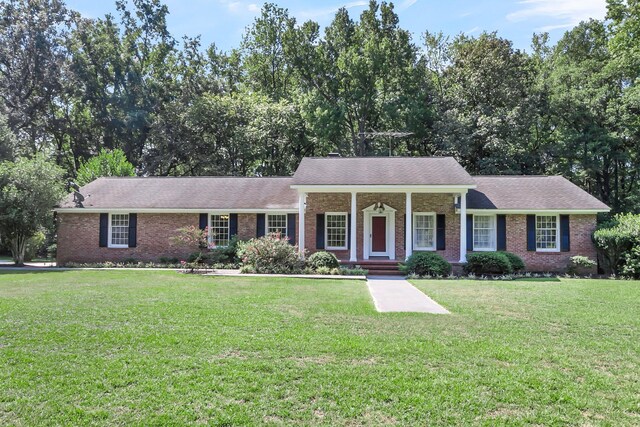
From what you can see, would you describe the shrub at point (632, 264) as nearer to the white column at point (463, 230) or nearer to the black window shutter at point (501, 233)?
the black window shutter at point (501, 233)

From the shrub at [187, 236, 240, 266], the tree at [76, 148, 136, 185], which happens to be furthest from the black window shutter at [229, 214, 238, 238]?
the tree at [76, 148, 136, 185]

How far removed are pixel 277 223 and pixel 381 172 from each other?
5274 mm

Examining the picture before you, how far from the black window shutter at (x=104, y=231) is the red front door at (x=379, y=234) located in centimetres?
1230

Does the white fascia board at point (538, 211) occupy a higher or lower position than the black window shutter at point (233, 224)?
higher

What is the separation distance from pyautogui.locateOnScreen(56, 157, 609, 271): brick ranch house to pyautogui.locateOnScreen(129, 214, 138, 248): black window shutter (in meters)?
0.05

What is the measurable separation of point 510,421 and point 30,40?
37.9 metres

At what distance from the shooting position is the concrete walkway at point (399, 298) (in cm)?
868

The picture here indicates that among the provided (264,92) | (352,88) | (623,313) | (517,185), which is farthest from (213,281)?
(264,92)

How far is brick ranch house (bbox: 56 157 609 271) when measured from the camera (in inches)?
711

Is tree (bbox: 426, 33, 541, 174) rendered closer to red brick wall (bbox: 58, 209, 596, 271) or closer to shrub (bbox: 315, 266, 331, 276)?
red brick wall (bbox: 58, 209, 596, 271)

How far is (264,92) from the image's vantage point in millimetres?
35062

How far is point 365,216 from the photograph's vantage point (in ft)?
63.3

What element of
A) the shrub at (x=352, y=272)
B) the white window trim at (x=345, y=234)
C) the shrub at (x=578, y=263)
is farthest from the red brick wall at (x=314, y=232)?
the shrub at (x=352, y=272)

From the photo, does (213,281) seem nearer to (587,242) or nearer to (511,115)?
(587,242)
